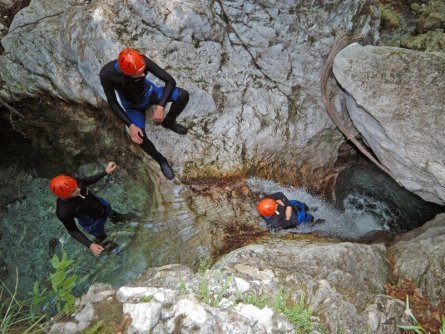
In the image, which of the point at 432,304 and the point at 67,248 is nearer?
the point at 432,304

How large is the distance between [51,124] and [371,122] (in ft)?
19.1

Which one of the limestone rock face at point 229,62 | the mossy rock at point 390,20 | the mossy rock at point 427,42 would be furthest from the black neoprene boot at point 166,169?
the mossy rock at point 390,20

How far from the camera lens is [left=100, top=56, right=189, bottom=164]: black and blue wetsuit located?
184 inches

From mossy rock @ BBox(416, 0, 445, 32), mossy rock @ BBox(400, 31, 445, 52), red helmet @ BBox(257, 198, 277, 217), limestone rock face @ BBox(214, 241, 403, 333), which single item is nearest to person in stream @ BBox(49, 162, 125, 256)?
limestone rock face @ BBox(214, 241, 403, 333)

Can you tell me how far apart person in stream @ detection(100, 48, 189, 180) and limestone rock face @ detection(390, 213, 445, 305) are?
3.54 meters

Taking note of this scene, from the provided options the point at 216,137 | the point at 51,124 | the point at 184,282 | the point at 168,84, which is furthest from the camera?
the point at 51,124

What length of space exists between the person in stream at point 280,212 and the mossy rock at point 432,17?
4255mm

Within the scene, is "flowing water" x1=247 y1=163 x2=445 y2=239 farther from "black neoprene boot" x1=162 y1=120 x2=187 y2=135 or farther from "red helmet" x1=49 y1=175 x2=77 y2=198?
"red helmet" x1=49 y1=175 x2=77 y2=198

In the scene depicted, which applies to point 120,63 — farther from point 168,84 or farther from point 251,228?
point 251,228

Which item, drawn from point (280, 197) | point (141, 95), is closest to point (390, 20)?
point (280, 197)

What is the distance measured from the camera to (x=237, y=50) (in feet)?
20.0

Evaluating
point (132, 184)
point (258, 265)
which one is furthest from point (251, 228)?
point (132, 184)

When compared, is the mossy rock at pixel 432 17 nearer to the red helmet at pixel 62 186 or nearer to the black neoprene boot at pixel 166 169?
the black neoprene boot at pixel 166 169

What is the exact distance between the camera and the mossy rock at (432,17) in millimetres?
6602
